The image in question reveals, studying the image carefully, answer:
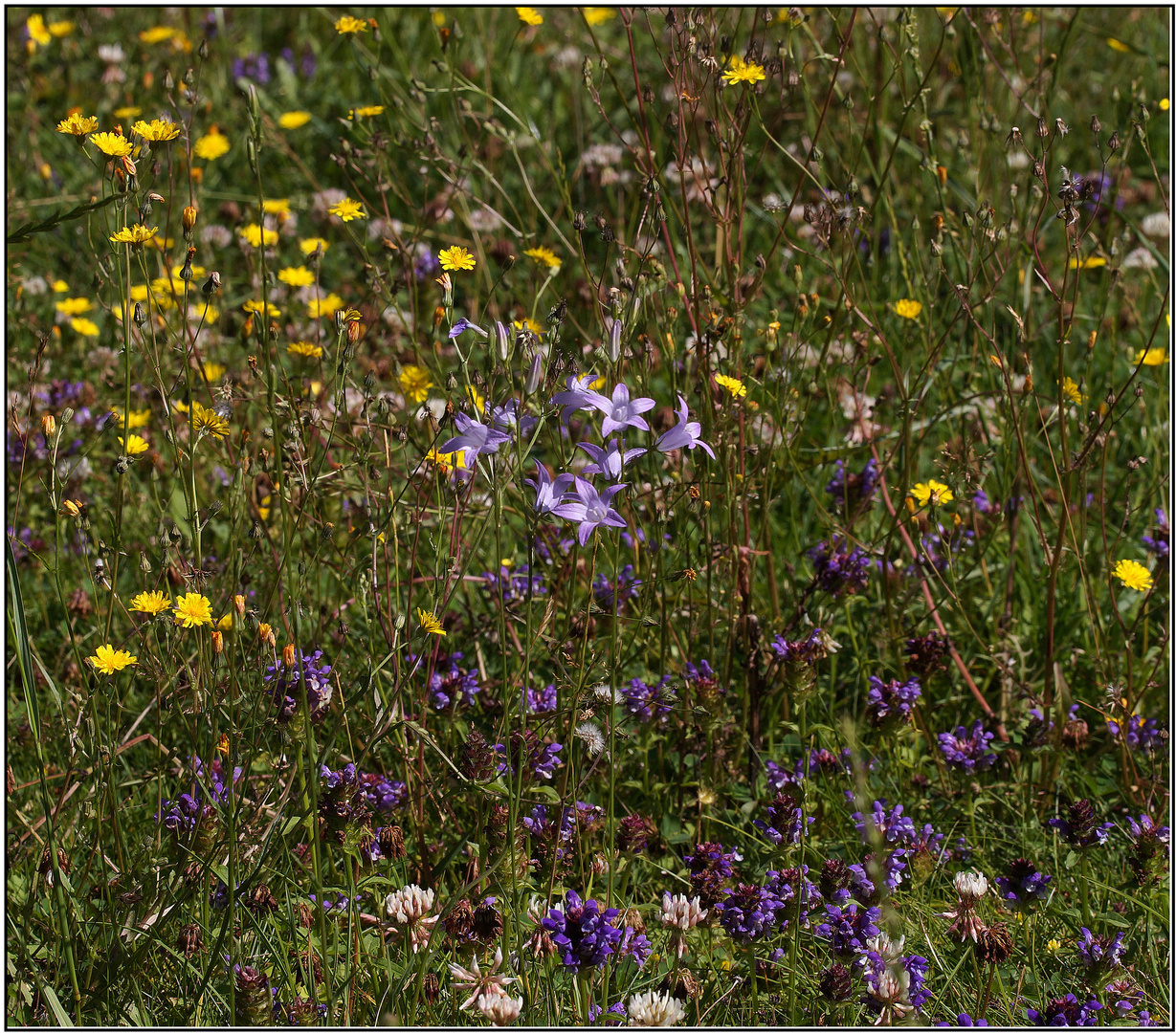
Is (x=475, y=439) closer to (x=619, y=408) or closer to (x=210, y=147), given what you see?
(x=619, y=408)

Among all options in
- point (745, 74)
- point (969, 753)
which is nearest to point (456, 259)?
point (745, 74)

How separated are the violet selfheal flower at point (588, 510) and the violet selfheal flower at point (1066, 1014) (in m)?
1.04

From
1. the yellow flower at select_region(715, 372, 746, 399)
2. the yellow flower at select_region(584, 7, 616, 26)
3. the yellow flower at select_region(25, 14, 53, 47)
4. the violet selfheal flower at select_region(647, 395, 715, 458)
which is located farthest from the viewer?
the yellow flower at select_region(25, 14, 53, 47)

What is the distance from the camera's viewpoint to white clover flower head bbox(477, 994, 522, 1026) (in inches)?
61.1

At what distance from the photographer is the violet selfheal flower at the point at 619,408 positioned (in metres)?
1.61

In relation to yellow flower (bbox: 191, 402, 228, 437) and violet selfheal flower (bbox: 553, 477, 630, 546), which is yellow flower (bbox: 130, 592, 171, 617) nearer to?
yellow flower (bbox: 191, 402, 228, 437)

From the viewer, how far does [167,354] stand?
10.4 feet

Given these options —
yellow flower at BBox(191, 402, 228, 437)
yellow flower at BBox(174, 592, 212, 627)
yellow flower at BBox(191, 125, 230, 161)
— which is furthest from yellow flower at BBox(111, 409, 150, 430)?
yellow flower at BBox(191, 125, 230, 161)

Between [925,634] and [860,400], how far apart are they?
0.61 meters

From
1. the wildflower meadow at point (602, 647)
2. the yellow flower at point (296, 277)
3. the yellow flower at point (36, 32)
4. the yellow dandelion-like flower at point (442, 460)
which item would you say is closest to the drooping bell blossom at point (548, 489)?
the wildflower meadow at point (602, 647)

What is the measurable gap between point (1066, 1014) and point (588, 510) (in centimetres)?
110

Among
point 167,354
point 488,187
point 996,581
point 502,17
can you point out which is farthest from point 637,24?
point 996,581

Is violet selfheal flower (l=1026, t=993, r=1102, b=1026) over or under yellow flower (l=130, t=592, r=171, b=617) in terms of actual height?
under

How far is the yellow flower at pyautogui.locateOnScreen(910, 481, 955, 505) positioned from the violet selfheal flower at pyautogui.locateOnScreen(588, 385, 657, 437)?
2.69 ft
